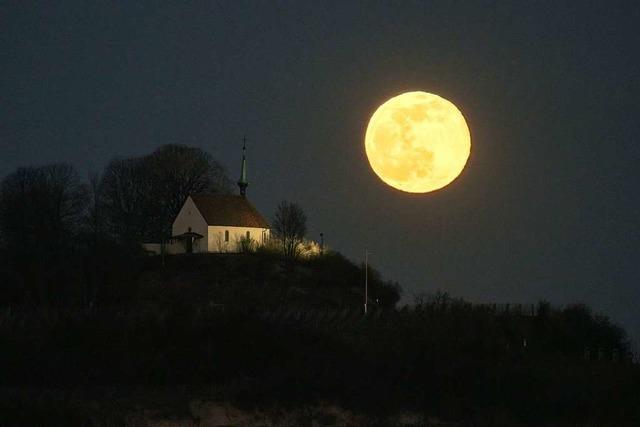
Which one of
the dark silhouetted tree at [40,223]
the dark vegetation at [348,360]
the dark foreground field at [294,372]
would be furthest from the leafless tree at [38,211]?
the dark foreground field at [294,372]

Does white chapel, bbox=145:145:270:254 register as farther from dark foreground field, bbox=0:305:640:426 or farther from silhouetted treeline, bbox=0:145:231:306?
dark foreground field, bbox=0:305:640:426

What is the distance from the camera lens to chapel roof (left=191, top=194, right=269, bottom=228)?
94.4 metres

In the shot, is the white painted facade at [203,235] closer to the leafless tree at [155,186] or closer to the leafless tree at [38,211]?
the leafless tree at [155,186]

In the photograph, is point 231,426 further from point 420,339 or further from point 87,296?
point 87,296

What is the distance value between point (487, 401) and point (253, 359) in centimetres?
856

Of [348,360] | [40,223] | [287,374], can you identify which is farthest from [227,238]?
[287,374]

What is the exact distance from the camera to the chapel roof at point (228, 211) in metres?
94.4

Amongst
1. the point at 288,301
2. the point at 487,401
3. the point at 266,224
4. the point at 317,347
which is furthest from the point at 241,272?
the point at 487,401

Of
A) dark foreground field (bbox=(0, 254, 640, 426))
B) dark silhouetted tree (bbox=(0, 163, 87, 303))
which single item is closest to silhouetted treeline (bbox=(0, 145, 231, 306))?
dark silhouetted tree (bbox=(0, 163, 87, 303))

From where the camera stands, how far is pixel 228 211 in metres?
96.2

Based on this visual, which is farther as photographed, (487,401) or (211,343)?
(211,343)

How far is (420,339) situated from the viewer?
4144cm

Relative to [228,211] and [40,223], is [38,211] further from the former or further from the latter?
[228,211]

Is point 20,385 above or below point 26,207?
below
